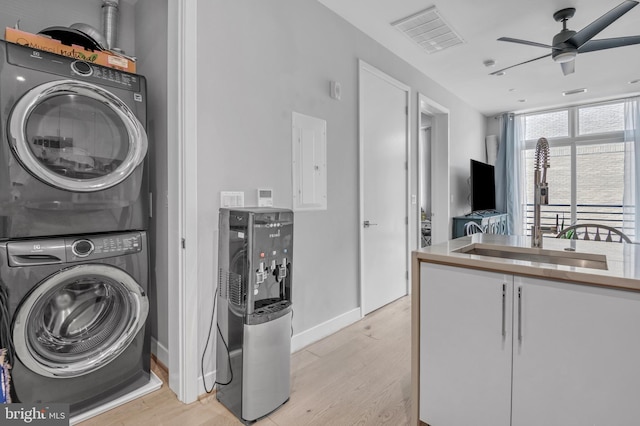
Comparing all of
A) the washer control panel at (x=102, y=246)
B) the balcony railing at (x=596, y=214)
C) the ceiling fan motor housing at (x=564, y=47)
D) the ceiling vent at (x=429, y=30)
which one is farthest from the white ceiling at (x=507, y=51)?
the washer control panel at (x=102, y=246)

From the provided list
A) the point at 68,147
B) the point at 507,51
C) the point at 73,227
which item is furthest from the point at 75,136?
the point at 507,51

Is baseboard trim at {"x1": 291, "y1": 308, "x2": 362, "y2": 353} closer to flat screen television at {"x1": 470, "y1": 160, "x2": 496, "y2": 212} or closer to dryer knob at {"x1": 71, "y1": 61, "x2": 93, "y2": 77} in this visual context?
dryer knob at {"x1": 71, "y1": 61, "x2": 93, "y2": 77}

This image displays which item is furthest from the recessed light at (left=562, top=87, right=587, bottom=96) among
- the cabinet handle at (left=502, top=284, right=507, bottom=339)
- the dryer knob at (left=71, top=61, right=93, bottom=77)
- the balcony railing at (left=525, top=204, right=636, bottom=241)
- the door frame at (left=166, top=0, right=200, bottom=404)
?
the dryer knob at (left=71, top=61, right=93, bottom=77)

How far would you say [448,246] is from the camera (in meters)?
1.64

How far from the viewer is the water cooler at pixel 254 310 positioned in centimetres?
157

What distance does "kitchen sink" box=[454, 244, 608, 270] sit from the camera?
1402 millimetres

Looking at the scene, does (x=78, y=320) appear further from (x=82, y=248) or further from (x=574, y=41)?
(x=574, y=41)

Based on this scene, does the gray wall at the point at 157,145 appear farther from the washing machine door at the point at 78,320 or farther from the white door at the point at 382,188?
the white door at the point at 382,188

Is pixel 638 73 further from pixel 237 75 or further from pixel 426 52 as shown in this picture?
pixel 237 75

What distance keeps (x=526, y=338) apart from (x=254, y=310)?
116cm

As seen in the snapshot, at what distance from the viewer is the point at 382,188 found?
332 cm

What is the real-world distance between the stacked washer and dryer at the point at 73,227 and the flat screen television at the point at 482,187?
469cm

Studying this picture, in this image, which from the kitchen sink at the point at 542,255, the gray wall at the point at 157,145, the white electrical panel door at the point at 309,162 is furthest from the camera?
the white electrical panel door at the point at 309,162

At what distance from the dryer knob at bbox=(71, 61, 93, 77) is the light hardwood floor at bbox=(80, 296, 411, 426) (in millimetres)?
1762
